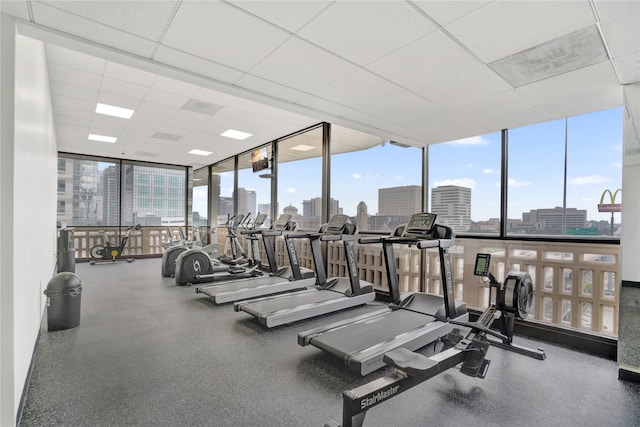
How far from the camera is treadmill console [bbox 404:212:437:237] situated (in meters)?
3.44

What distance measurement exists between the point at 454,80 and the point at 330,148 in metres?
3.15

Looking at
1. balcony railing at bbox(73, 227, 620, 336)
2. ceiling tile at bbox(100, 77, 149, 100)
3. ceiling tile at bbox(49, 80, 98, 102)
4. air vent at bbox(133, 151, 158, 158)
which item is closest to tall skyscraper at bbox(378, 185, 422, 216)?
balcony railing at bbox(73, 227, 620, 336)

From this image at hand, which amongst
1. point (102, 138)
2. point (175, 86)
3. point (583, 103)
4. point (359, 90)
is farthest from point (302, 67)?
point (102, 138)

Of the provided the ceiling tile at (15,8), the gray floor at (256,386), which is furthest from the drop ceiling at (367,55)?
the gray floor at (256,386)

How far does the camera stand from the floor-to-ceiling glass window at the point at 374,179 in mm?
5305

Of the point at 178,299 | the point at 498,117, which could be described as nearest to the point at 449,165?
the point at 498,117

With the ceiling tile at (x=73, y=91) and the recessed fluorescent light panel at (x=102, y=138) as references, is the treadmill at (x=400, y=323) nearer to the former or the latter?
the ceiling tile at (x=73, y=91)

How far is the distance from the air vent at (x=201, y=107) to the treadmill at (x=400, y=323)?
330cm

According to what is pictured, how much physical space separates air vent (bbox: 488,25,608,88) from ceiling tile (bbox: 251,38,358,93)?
52.1 inches

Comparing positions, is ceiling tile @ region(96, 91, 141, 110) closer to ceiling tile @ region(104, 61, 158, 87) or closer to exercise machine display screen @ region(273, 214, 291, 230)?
ceiling tile @ region(104, 61, 158, 87)

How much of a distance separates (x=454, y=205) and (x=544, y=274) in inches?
59.0

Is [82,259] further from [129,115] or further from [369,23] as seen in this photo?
[369,23]

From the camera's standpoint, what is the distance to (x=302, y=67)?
2.85 meters

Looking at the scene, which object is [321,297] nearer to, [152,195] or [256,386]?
[256,386]
